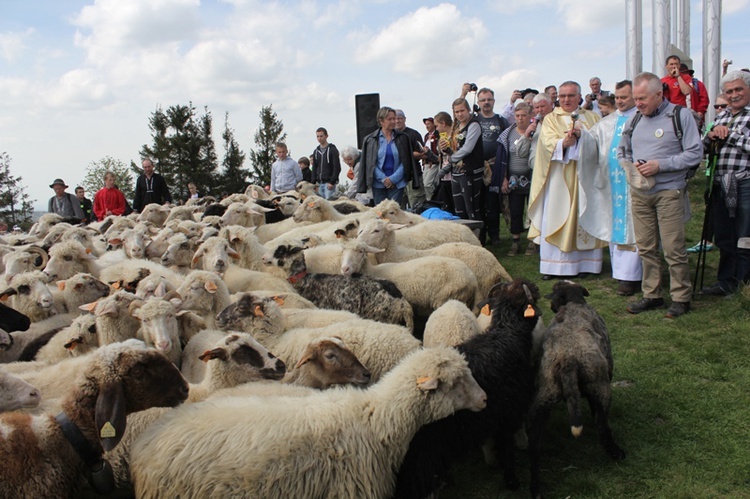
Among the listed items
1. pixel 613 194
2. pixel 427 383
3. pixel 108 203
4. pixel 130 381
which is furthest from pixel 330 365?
pixel 108 203

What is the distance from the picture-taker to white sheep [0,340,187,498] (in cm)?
269

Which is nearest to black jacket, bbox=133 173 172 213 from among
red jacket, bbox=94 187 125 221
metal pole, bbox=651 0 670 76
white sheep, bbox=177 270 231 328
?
red jacket, bbox=94 187 125 221

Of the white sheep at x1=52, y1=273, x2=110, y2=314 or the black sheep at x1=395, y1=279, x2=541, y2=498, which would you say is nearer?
the black sheep at x1=395, y1=279, x2=541, y2=498

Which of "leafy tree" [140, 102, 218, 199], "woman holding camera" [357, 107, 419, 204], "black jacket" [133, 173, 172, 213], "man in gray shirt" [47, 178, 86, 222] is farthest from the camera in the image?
"leafy tree" [140, 102, 218, 199]

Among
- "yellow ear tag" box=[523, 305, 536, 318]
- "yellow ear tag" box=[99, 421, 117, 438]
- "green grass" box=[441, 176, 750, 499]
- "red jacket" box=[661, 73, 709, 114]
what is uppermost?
"red jacket" box=[661, 73, 709, 114]

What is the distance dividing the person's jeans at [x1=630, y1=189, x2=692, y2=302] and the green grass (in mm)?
362

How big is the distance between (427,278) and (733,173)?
12.1ft

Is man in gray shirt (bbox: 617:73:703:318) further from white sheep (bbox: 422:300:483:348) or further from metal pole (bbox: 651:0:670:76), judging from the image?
metal pole (bbox: 651:0:670:76)

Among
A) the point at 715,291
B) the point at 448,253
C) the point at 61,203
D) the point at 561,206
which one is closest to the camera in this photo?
the point at 448,253

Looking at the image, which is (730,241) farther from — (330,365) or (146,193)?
(146,193)

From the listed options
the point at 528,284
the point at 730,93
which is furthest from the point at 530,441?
the point at 730,93

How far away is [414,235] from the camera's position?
7.59 meters

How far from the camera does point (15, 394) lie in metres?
3.08

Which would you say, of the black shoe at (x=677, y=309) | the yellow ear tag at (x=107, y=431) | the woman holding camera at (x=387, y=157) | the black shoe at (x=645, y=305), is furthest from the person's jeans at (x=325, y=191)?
the yellow ear tag at (x=107, y=431)
